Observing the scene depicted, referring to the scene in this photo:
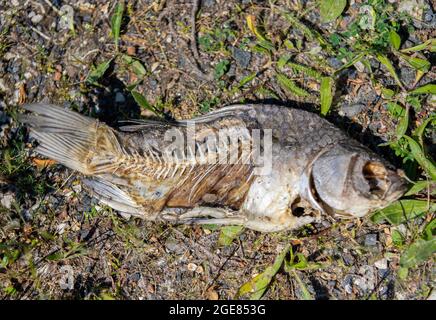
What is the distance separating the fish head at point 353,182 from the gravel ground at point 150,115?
42 centimetres

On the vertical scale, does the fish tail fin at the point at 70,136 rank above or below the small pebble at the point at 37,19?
below

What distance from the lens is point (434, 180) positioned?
3682mm

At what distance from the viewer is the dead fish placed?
3.46 m

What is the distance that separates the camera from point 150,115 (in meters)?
4.18

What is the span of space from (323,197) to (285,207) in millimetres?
250

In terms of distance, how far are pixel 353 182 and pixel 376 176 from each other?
0.69 feet

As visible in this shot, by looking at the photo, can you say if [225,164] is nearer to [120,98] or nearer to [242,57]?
[242,57]

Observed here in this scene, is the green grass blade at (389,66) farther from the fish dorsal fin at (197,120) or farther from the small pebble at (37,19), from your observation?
the small pebble at (37,19)

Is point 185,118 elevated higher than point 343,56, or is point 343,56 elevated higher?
point 343,56

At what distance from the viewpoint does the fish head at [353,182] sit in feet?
10.9

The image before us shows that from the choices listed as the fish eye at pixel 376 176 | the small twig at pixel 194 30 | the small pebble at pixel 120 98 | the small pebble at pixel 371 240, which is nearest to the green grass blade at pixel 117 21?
the small pebble at pixel 120 98

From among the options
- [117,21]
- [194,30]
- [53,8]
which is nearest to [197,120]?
[194,30]
